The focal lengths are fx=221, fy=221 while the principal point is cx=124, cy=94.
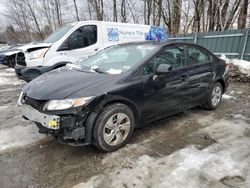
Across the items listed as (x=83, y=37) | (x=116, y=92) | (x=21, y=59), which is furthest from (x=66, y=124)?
(x=21, y=59)

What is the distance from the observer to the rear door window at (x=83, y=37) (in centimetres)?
673

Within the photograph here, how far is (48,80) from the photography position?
3.26 m

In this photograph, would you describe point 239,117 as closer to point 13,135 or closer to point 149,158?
point 149,158

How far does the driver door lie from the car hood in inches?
24.6

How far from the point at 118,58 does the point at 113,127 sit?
4.34ft

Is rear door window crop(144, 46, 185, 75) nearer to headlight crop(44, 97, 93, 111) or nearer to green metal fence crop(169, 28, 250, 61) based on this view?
headlight crop(44, 97, 93, 111)

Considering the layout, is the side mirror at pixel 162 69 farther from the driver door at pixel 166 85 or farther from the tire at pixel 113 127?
the tire at pixel 113 127

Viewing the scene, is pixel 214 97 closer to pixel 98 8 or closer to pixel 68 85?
pixel 68 85

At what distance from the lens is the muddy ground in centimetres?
263

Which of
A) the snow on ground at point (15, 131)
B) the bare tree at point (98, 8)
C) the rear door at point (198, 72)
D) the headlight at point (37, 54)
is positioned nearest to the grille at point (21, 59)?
the headlight at point (37, 54)

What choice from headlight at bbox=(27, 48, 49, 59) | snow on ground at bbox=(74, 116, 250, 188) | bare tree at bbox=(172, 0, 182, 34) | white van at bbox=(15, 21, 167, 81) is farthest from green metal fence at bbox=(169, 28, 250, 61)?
snow on ground at bbox=(74, 116, 250, 188)

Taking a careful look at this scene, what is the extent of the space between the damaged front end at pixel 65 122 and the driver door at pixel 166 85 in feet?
3.38

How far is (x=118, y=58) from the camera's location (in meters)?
3.83

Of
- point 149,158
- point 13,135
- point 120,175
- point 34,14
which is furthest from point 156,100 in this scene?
point 34,14
